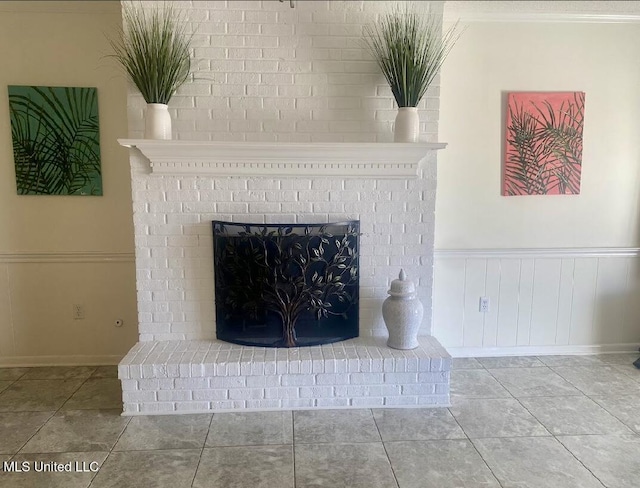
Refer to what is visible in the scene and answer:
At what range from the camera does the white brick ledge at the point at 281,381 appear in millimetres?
2430

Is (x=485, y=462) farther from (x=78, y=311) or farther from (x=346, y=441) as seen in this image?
(x=78, y=311)

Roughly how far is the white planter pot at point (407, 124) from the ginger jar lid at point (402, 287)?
0.78 m

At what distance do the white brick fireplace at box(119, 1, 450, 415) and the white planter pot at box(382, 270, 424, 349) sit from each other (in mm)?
91

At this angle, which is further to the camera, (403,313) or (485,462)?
(403,313)

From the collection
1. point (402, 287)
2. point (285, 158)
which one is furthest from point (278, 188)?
point (402, 287)

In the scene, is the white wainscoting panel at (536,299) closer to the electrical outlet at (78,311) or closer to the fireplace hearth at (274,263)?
the fireplace hearth at (274,263)

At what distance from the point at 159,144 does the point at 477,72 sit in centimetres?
216

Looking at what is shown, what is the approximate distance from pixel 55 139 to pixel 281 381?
7.18 ft

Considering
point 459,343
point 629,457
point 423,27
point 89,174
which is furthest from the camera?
point 459,343

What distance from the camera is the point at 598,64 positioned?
3072mm

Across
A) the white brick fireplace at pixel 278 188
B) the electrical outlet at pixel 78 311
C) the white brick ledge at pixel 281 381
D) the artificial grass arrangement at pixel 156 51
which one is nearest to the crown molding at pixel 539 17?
the white brick fireplace at pixel 278 188

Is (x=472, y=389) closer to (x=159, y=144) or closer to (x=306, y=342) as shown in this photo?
(x=306, y=342)

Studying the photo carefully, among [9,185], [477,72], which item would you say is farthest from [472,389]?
[9,185]

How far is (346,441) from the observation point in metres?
2.18
